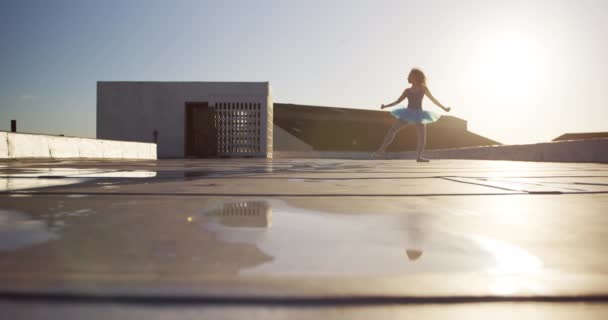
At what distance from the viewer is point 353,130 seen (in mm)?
47125

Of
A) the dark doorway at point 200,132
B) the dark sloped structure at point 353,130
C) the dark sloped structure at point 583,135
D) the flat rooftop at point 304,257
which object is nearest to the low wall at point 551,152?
the dark sloped structure at point 583,135

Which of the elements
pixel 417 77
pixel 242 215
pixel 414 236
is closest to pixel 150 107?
pixel 417 77

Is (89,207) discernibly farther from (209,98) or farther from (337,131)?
(337,131)

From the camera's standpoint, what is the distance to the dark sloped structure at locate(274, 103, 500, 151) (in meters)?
42.9

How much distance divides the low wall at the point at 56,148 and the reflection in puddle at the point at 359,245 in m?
6.09

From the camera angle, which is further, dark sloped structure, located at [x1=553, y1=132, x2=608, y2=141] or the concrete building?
the concrete building

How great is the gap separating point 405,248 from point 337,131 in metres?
45.4

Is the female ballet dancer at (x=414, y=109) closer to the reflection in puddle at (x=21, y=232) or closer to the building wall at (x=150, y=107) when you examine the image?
the reflection in puddle at (x=21, y=232)

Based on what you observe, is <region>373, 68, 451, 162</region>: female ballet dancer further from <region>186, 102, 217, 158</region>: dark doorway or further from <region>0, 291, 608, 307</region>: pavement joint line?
<region>186, 102, 217, 158</region>: dark doorway

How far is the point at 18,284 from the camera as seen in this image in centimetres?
48

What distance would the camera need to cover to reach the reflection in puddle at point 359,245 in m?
0.57

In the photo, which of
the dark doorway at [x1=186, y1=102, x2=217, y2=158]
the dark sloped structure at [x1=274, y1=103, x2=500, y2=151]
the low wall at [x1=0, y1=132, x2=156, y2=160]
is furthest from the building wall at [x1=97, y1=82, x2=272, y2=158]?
the dark sloped structure at [x1=274, y1=103, x2=500, y2=151]

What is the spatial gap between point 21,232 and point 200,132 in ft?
69.4

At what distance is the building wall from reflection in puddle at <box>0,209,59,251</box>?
18372mm
